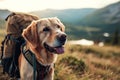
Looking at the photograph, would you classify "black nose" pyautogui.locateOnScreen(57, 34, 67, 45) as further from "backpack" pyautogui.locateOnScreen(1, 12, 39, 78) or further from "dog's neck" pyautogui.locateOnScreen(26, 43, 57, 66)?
"backpack" pyautogui.locateOnScreen(1, 12, 39, 78)

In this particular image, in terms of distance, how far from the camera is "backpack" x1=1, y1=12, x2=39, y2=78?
21.9 ft

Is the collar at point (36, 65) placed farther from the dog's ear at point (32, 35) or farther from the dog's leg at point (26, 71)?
the dog's ear at point (32, 35)

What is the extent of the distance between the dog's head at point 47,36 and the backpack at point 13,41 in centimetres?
84

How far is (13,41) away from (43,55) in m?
1.08

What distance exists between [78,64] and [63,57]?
0.45m

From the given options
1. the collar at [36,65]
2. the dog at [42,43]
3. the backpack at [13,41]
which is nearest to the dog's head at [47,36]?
the dog at [42,43]

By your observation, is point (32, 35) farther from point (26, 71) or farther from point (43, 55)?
point (26, 71)

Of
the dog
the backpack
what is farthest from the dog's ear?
the backpack

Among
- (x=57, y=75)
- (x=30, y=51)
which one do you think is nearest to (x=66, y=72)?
(x=57, y=75)

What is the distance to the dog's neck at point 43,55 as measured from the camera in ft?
19.1

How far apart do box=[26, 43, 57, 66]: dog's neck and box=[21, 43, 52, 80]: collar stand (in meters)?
0.06

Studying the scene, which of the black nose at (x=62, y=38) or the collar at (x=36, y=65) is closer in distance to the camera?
the black nose at (x=62, y=38)

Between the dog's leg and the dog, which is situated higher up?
the dog

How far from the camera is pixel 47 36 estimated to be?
574 centimetres
